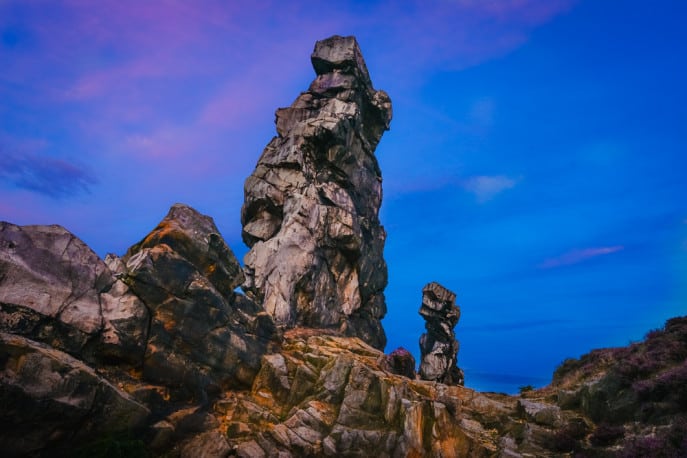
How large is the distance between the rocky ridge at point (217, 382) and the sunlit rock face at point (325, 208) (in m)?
10.5

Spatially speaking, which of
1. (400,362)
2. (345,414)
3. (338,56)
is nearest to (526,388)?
(400,362)

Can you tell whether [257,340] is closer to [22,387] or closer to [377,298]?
[22,387]

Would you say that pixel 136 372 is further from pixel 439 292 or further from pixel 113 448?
pixel 439 292

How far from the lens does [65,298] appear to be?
2131cm

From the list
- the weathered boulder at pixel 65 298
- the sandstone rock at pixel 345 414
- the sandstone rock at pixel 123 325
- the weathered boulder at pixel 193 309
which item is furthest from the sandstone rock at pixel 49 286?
the sandstone rock at pixel 345 414

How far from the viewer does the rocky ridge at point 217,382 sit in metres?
18.7

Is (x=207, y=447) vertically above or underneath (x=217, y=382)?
underneath

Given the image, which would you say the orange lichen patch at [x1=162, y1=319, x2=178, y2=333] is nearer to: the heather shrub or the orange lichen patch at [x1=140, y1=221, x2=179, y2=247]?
the orange lichen patch at [x1=140, y1=221, x2=179, y2=247]

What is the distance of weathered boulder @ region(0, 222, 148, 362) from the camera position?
19.6 m

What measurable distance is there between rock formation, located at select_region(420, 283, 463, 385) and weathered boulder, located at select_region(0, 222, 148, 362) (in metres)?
54.8

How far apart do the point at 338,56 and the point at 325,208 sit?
2965 cm

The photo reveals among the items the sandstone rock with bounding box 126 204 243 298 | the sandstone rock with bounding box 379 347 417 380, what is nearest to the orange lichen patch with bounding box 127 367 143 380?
the sandstone rock with bounding box 126 204 243 298

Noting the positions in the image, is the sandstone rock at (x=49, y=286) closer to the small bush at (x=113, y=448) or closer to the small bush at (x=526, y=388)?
the small bush at (x=113, y=448)

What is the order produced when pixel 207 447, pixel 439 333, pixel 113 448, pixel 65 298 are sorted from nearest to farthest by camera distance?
pixel 113 448, pixel 65 298, pixel 207 447, pixel 439 333
